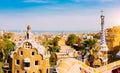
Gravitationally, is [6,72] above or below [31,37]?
below

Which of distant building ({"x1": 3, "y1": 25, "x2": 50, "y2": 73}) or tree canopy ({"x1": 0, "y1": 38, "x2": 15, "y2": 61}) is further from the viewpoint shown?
tree canopy ({"x1": 0, "y1": 38, "x2": 15, "y2": 61})

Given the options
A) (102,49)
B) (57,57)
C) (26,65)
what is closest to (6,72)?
(26,65)

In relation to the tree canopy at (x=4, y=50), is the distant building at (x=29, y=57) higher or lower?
higher

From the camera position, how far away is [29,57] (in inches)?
713

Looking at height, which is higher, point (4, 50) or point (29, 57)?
point (29, 57)

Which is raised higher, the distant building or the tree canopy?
the distant building

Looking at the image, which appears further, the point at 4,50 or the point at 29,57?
the point at 4,50

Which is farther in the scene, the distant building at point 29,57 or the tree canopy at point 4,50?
the tree canopy at point 4,50

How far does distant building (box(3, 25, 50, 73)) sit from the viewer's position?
1805 cm

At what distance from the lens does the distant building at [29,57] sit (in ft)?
59.2

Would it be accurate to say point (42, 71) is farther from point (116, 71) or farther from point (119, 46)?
point (119, 46)

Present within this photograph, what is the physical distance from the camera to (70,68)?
710cm

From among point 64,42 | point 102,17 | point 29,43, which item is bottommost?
point 64,42

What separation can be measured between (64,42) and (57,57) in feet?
61.0
